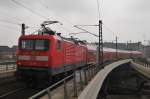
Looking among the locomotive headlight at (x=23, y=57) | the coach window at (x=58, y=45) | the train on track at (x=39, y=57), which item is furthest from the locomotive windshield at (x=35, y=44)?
the coach window at (x=58, y=45)

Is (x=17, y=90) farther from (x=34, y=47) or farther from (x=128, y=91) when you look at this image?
(x=128, y=91)

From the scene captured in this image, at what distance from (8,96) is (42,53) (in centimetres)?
478

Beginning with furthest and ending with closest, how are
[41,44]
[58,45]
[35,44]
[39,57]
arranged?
[58,45]
[35,44]
[41,44]
[39,57]

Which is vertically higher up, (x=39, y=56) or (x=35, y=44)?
(x=35, y=44)

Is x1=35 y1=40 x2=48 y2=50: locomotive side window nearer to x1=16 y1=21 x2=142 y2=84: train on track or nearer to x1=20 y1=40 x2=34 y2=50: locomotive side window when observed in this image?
x1=16 y1=21 x2=142 y2=84: train on track

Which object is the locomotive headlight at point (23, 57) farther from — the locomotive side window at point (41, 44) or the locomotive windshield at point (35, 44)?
the locomotive side window at point (41, 44)

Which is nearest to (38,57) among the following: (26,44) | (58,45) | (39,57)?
(39,57)

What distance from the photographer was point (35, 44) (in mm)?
21547

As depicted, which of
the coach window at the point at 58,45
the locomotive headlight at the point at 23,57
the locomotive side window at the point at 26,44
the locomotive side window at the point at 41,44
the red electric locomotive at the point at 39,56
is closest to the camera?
the red electric locomotive at the point at 39,56

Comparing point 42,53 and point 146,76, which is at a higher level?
point 42,53

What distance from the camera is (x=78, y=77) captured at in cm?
1906

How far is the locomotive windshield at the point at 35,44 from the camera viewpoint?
21.3m

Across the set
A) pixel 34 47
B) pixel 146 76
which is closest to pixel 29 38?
pixel 34 47

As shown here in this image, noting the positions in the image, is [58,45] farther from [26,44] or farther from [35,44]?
[26,44]
